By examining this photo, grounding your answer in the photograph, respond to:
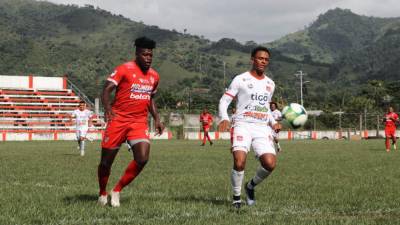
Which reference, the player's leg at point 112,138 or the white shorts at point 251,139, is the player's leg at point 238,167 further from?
the player's leg at point 112,138

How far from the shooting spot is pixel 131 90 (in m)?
8.48

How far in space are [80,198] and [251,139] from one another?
9.12 ft

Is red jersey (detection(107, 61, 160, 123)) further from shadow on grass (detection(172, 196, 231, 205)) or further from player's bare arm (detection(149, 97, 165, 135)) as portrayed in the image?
shadow on grass (detection(172, 196, 231, 205))

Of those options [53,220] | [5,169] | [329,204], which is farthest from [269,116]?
[5,169]

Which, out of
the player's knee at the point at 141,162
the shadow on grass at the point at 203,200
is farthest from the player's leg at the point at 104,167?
the shadow on grass at the point at 203,200

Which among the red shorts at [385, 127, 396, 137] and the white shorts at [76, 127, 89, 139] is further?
the red shorts at [385, 127, 396, 137]

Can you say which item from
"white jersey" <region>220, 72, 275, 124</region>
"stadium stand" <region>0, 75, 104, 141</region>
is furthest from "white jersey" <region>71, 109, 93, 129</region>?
"stadium stand" <region>0, 75, 104, 141</region>

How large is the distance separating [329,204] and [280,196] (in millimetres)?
1107

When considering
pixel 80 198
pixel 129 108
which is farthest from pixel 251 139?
pixel 80 198

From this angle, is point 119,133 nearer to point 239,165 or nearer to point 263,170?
point 239,165

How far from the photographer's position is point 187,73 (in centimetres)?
18425

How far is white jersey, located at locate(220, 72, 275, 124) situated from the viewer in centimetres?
851

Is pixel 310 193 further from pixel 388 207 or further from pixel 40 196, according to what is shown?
pixel 40 196

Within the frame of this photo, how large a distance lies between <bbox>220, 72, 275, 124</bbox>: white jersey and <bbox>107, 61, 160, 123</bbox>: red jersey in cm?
113
